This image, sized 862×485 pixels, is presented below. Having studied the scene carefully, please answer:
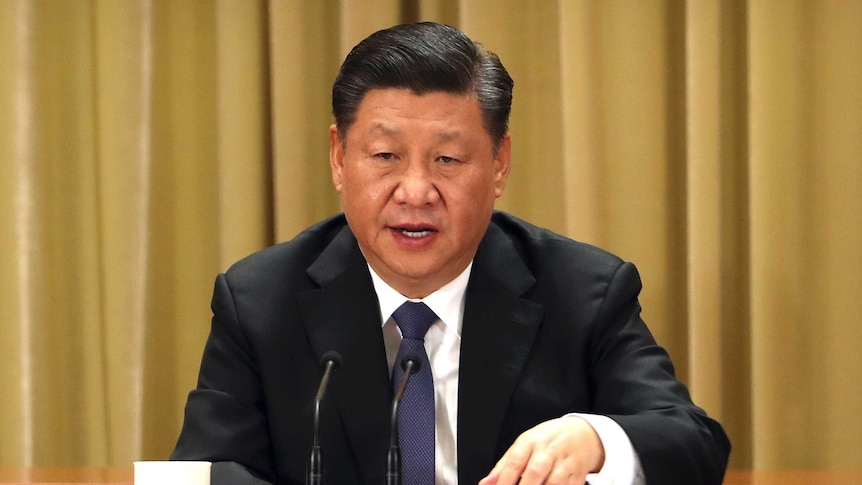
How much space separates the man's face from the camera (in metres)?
1.98

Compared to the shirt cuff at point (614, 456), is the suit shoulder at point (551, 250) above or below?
above

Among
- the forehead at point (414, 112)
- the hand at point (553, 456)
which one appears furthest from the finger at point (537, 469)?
the forehead at point (414, 112)

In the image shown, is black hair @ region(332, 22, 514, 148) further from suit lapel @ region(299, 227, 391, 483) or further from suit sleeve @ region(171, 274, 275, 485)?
suit sleeve @ region(171, 274, 275, 485)

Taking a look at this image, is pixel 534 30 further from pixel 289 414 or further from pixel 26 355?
pixel 26 355

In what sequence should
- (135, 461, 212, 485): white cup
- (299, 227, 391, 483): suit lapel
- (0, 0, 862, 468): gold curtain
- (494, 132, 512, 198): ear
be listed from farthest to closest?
(0, 0, 862, 468): gold curtain
(494, 132, 512, 198): ear
(299, 227, 391, 483): suit lapel
(135, 461, 212, 485): white cup

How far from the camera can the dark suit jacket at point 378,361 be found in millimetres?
2047

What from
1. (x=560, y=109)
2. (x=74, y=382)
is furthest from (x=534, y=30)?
(x=74, y=382)

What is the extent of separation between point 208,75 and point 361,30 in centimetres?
52

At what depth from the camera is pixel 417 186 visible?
1.95 meters

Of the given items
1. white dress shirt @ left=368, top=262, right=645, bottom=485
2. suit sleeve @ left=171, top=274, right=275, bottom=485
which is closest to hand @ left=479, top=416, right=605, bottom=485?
white dress shirt @ left=368, top=262, right=645, bottom=485

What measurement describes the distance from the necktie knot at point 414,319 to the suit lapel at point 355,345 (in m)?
0.05

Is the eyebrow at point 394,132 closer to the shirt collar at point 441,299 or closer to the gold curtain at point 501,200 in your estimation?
the shirt collar at point 441,299

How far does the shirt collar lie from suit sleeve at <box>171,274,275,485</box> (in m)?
0.28

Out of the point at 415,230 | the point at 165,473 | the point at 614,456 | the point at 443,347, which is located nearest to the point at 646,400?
the point at 614,456
